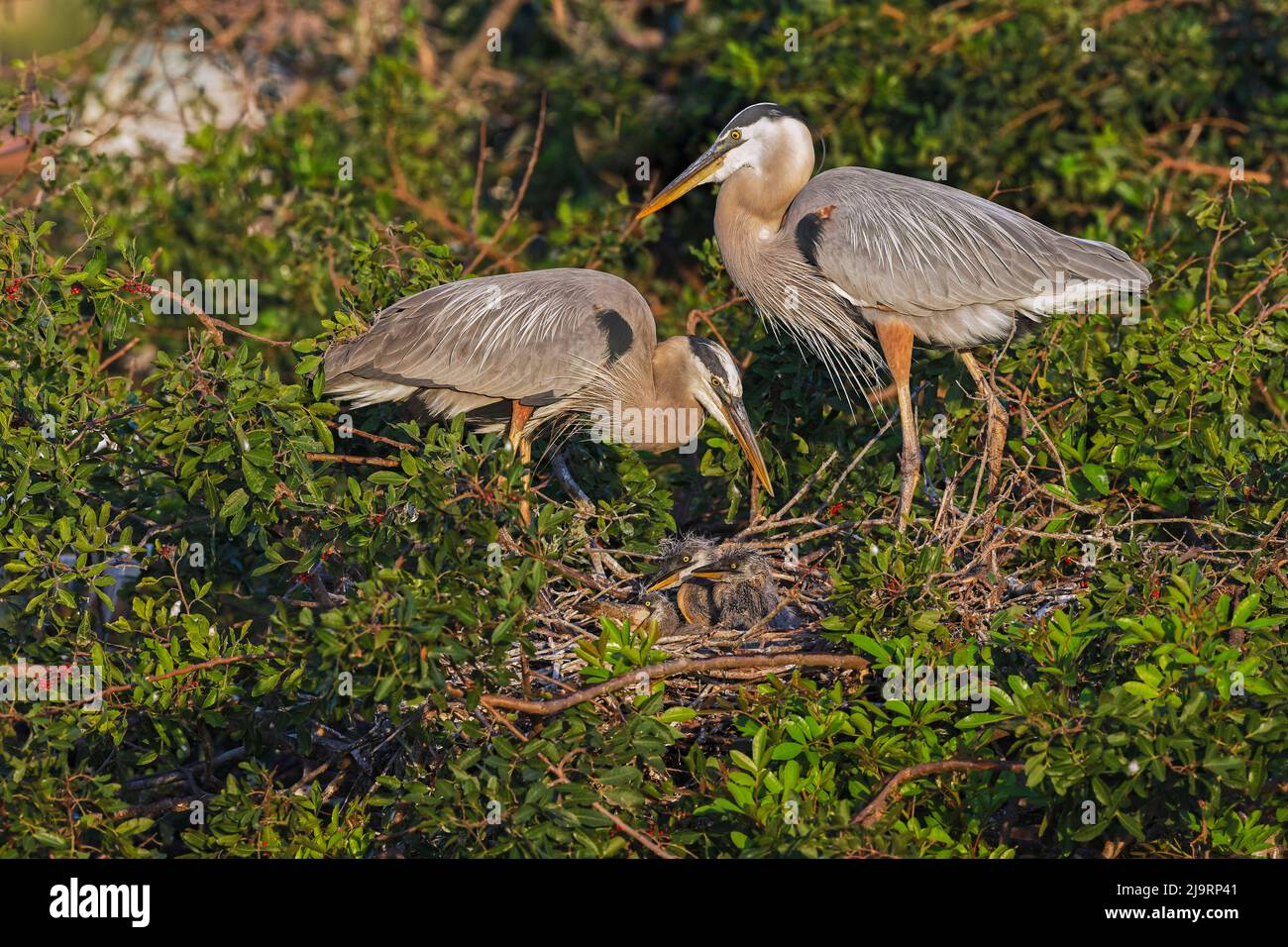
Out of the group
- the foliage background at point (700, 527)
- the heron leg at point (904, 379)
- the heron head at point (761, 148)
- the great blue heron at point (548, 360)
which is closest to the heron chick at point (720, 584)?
the foliage background at point (700, 527)

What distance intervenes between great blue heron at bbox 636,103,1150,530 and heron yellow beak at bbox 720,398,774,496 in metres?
0.46

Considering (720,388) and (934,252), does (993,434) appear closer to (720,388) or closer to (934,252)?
(934,252)

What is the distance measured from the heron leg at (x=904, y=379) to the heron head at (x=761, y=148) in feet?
2.62

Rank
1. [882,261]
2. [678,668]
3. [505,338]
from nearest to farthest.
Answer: [678,668] < [882,261] < [505,338]

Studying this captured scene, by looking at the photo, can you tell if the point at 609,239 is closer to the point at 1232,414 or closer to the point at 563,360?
the point at 563,360

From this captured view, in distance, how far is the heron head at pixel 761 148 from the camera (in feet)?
20.6

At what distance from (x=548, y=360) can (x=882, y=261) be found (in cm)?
138

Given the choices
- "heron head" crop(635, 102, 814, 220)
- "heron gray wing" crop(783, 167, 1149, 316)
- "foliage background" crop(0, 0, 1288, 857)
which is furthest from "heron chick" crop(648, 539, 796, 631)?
"heron head" crop(635, 102, 814, 220)

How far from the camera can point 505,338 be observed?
6117 millimetres

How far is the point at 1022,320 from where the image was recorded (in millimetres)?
6094

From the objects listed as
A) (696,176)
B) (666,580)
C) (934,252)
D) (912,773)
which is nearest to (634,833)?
(912,773)

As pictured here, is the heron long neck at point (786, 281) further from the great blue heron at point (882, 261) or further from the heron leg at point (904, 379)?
the heron leg at point (904, 379)

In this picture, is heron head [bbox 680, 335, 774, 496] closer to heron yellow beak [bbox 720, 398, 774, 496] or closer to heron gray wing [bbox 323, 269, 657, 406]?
heron yellow beak [bbox 720, 398, 774, 496]
